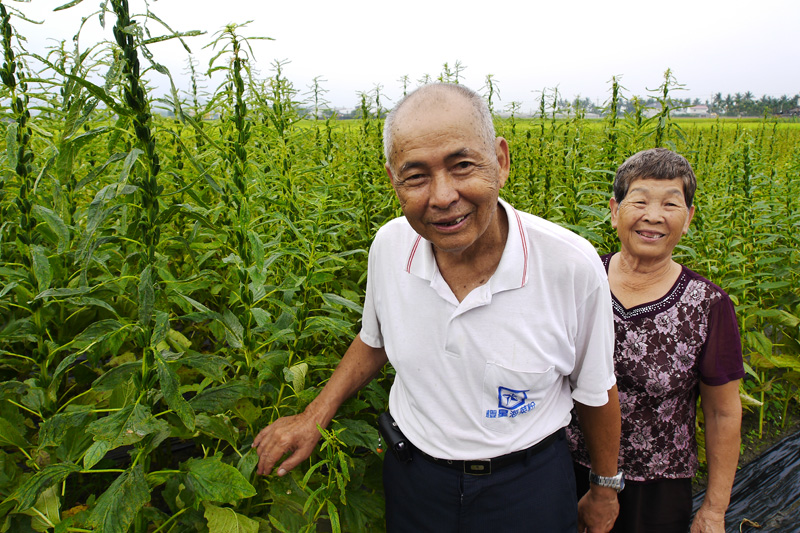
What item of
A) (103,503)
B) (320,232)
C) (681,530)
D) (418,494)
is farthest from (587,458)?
(103,503)

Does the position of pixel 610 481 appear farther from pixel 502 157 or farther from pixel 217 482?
pixel 217 482

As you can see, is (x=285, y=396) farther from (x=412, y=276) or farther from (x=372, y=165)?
(x=372, y=165)

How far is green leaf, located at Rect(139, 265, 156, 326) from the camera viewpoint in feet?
4.17

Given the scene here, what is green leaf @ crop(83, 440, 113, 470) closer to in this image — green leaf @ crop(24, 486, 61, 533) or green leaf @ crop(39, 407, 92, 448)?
green leaf @ crop(39, 407, 92, 448)

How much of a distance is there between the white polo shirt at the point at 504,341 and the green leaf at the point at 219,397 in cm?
48

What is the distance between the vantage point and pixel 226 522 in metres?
1.50

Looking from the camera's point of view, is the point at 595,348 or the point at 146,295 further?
the point at 595,348

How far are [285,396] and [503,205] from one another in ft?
3.16

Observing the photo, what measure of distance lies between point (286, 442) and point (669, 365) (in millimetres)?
1342

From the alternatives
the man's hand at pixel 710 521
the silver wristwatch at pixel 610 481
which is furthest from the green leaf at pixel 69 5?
the man's hand at pixel 710 521

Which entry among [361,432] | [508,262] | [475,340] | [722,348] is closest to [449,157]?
[508,262]

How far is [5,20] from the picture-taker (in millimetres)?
1517

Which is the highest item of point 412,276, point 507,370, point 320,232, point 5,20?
point 5,20

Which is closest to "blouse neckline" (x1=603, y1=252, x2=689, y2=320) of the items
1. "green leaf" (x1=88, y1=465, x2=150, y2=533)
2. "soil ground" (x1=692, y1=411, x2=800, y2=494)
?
"green leaf" (x1=88, y1=465, x2=150, y2=533)
